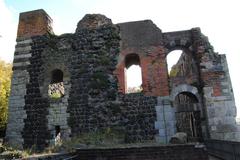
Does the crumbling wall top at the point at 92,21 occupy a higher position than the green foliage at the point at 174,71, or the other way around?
the crumbling wall top at the point at 92,21

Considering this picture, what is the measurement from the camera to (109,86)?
12.6m

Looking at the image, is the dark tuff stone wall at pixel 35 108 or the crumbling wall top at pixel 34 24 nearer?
the dark tuff stone wall at pixel 35 108

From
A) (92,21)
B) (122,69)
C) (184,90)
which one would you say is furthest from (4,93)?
(184,90)

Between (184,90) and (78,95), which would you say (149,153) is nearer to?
(184,90)

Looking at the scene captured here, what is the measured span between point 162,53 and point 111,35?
2.67m

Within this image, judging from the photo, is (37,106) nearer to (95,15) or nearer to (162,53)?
(95,15)

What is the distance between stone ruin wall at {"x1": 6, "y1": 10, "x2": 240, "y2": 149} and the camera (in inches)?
470

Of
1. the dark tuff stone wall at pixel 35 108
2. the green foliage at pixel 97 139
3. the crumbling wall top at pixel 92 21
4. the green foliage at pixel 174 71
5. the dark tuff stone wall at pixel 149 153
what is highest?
the crumbling wall top at pixel 92 21

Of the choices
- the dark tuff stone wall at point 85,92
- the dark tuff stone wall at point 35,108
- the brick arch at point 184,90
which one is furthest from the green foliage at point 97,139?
the brick arch at point 184,90

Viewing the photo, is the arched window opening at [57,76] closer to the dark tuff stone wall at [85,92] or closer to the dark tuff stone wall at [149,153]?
the dark tuff stone wall at [85,92]

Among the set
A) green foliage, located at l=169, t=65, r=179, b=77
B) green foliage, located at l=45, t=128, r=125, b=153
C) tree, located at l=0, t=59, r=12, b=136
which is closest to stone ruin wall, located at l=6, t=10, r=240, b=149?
green foliage, located at l=45, t=128, r=125, b=153

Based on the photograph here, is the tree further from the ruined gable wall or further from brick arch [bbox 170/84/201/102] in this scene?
brick arch [bbox 170/84/201/102]

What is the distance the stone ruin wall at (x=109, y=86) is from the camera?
11938 millimetres

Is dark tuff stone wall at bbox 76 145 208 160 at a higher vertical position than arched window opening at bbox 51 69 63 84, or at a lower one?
lower
